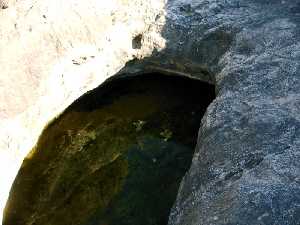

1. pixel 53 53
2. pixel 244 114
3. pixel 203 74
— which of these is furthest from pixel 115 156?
pixel 244 114

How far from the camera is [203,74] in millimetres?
12922

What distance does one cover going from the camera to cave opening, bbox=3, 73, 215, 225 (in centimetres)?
1038

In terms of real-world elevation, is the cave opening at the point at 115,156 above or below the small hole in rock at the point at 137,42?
below

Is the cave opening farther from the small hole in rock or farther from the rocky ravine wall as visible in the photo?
the small hole in rock

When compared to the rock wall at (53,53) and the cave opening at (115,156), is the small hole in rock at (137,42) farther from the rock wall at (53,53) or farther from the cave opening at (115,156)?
the cave opening at (115,156)

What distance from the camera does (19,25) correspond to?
10969mm

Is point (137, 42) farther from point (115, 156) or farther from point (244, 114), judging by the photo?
point (244, 114)

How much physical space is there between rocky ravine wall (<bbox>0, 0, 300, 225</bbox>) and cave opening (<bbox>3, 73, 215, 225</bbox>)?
1.38 ft

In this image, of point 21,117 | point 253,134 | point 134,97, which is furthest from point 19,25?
point 253,134

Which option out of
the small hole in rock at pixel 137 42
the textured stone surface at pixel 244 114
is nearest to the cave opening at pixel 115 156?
the small hole in rock at pixel 137 42

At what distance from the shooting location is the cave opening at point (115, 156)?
10.4 metres

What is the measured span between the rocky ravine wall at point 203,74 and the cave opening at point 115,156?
16.6 inches

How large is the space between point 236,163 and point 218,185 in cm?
52

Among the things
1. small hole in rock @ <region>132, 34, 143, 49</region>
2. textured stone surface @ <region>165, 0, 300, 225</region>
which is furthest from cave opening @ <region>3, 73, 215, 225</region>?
textured stone surface @ <region>165, 0, 300, 225</region>
